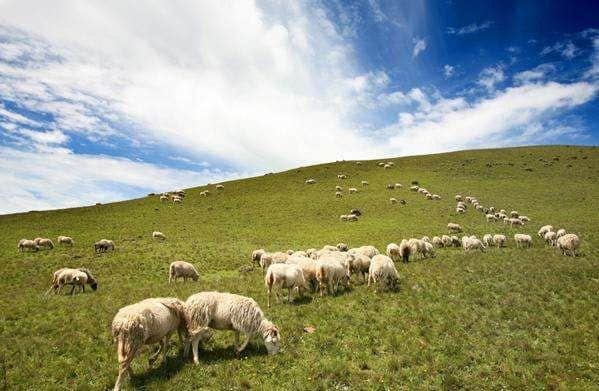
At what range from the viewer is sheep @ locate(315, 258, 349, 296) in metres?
20.3

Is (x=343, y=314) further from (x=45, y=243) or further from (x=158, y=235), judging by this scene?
(x=45, y=243)

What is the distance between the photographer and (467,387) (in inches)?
422

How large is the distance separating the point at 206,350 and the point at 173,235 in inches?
1524

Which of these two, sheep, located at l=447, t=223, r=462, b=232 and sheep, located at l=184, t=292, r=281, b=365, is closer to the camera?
sheep, located at l=184, t=292, r=281, b=365

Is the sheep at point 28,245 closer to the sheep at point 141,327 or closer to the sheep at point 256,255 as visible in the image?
the sheep at point 256,255

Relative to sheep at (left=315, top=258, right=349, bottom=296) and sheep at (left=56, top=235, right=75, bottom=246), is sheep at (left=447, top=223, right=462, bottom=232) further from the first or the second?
sheep at (left=56, top=235, right=75, bottom=246)

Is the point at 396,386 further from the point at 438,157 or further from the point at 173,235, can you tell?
the point at 438,157

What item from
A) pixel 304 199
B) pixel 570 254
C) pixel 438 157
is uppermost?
pixel 438 157

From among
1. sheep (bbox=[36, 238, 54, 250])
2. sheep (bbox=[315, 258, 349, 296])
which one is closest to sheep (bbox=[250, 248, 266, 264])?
Answer: sheep (bbox=[315, 258, 349, 296])

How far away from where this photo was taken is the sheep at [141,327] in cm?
1047

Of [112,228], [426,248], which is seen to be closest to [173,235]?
[112,228]

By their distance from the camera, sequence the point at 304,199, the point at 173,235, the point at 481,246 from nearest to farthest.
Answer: the point at 481,246 → the point at 173,235 → the point at 304,199

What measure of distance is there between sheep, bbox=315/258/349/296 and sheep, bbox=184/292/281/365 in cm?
741

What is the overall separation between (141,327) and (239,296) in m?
3.72
